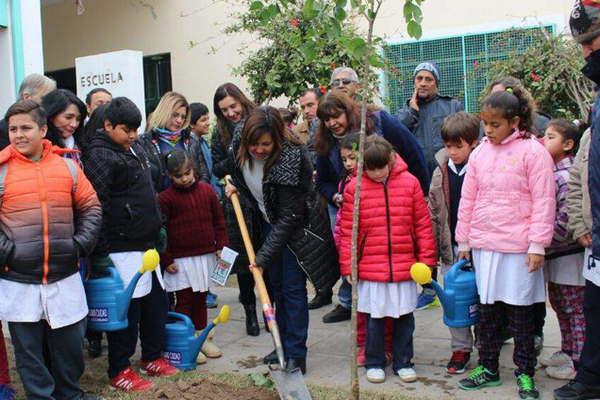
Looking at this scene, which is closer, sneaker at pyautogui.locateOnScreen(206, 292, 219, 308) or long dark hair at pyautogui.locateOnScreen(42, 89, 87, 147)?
long dark hair at pyautogui.locateOnScreen(42, 89, 87, 147)

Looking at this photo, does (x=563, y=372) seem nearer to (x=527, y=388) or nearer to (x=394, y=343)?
(x=527, y=388)

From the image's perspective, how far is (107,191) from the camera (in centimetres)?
427

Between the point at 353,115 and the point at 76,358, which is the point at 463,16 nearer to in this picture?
the point at 353,115

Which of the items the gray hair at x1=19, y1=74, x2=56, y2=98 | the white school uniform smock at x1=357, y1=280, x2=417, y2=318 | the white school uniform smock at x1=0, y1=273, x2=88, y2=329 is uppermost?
the gray hair at x1=19, y1=74, x2=56, y2=98

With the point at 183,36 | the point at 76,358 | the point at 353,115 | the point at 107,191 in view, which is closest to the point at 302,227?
the point at 353,115

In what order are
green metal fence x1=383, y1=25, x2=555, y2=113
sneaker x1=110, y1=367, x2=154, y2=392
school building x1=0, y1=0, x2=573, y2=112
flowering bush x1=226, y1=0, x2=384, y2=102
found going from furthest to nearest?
green metal fence x1=383, y1=25, x2=555, y2=113
school building x1=0, y1=0, x2=573, y2=112
flowering bush x1=226, y1=0, x2=384, y2=102
sneaker x1=110, y1=367, x2=154, y2=392

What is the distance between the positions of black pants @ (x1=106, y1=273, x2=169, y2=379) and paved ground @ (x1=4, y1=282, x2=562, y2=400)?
1.18ft

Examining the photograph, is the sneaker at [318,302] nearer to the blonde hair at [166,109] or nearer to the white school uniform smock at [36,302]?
the blonde hair at [166,109]

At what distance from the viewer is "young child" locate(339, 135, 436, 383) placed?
4.27m

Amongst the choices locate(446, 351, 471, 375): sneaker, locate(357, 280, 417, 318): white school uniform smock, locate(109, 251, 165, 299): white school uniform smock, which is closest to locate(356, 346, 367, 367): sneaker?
locate(357, 280, 417, 318): white school uniform smock

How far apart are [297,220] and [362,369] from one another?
110cm

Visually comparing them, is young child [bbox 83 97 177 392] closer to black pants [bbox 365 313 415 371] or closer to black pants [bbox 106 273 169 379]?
black pants [bbox 106 273 169 379]

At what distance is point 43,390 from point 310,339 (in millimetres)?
2109

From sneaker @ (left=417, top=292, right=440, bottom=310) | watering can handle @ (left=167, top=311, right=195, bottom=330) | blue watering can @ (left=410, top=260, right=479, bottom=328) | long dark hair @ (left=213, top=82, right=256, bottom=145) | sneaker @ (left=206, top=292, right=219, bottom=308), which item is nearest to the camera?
blue watering can @ (left=410, top=260, right=479, bottom=328)
